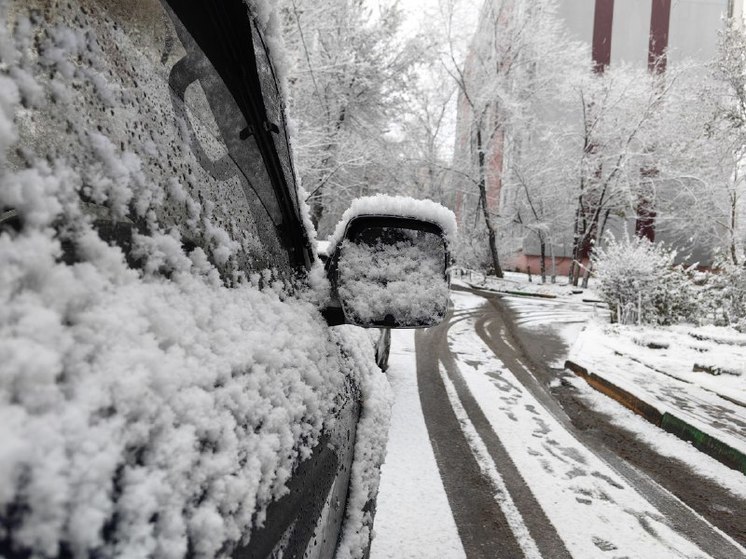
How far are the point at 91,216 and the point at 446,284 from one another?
1058mm

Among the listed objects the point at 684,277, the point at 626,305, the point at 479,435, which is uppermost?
the point at 684,277

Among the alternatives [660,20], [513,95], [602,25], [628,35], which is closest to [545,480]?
[513,95]

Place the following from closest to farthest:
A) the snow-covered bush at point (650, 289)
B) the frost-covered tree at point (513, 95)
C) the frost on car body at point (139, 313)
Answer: the frost on car body at point (139, 313), the snow-covered bush at point (650, 289), the frost-covered tree at point (513, 95)

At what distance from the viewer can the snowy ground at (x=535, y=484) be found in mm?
2633

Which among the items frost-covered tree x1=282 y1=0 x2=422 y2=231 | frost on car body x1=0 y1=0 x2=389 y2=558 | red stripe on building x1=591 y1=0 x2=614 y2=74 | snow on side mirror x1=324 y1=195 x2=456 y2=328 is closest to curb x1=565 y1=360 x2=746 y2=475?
snow on side mirror x1=324 y1=195 x2=456 y2=328

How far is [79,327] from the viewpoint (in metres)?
0.50

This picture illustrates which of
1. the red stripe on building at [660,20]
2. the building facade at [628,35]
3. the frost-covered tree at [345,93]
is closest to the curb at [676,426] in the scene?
the frost-covered tree at [345,93]

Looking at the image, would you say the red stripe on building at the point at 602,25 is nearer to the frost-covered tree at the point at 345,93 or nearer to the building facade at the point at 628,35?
the building facade at the point at 628,35

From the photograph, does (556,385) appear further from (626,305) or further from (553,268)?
(553,268)

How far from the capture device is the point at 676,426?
450 centimetres

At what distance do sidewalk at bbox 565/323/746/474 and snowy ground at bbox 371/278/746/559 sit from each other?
0.13m

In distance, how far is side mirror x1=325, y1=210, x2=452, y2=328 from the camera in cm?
132

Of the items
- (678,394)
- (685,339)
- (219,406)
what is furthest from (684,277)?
(219,406)

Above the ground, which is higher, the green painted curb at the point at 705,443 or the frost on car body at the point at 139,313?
the frost on car body at the point at 139,313
